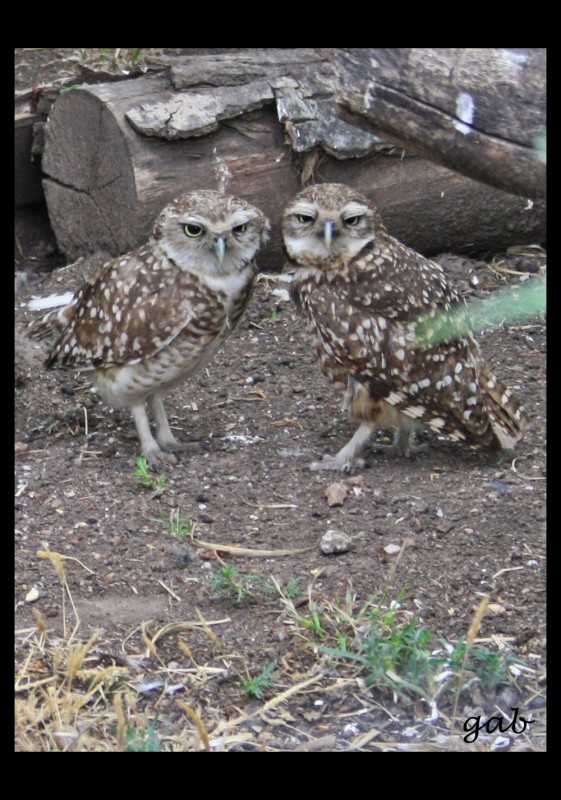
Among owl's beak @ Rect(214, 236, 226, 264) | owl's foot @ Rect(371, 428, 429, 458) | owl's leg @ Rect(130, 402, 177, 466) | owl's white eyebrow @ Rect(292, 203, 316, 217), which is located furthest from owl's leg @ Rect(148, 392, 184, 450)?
owl's white eyebrow @ Rect(292, 203, 316, 217)

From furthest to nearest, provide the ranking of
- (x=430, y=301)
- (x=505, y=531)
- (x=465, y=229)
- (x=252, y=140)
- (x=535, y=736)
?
(x=465, y=229) < (x=252, y=140) < (x=430, y=301) < (x=505, y=531) < (x=535, y=736)

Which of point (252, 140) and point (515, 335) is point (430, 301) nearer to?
point (515, 335)

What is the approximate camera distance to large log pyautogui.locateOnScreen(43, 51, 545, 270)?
6391 millimetres

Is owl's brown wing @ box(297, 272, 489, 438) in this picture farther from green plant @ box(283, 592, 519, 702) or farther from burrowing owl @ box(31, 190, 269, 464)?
green plant @ box(283, 592, 519, 702)

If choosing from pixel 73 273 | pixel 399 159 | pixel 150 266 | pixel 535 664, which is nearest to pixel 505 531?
pixel 535 664

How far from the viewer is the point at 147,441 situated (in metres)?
5.43

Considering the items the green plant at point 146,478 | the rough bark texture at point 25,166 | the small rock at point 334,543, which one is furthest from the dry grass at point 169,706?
the rough bark texture at point 25,166

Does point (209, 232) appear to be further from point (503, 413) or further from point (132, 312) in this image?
point (503, 413)

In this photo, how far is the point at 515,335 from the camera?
6598 mm

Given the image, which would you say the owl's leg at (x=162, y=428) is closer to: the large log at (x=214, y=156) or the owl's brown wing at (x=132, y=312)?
the owl's brown wing at (x=132, y=312)

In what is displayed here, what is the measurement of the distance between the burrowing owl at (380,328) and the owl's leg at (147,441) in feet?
2.40

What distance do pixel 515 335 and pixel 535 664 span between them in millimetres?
3058

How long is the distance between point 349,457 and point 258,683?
5.90 ft

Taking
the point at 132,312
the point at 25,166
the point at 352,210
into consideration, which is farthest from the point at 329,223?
the point at 25,166
